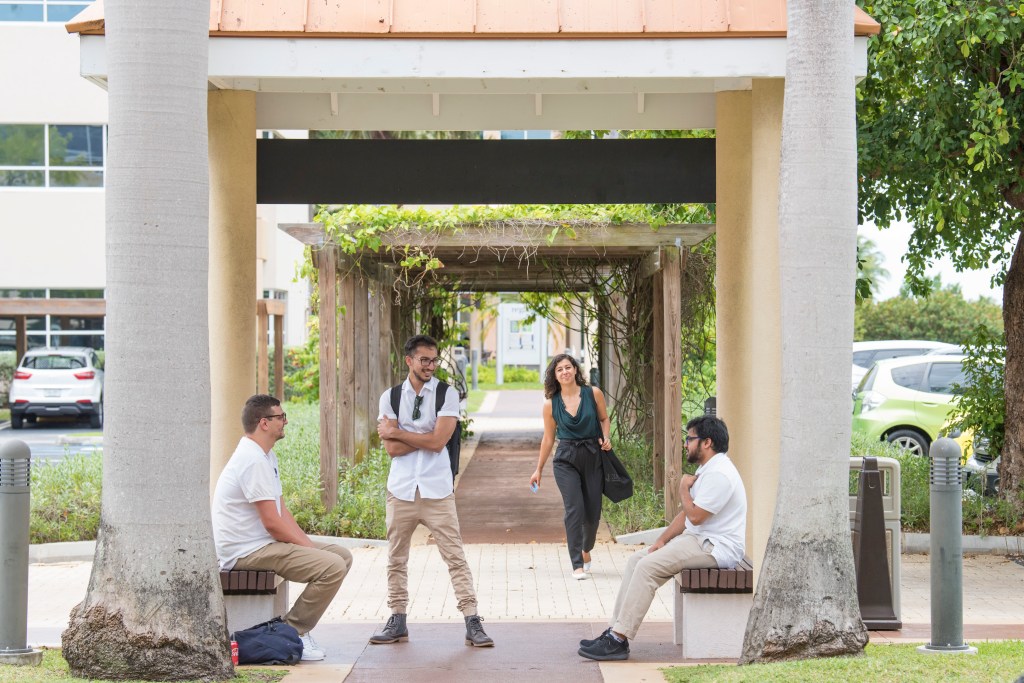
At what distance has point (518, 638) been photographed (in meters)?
7.20

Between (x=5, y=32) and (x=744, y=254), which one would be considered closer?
(x=744, y=254)

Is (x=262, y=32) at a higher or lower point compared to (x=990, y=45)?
lower

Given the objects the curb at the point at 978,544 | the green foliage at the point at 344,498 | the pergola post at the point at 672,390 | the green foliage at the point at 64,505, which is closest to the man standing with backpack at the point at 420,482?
the green foliage at the point at 344,498

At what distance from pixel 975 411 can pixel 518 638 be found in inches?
245

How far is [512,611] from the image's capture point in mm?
8273

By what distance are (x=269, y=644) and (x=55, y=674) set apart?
1153mm

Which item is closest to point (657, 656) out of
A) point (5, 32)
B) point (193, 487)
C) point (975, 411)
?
point (193, 487)

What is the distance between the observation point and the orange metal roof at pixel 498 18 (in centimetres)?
646

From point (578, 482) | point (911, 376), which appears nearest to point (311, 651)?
point (578, 482)

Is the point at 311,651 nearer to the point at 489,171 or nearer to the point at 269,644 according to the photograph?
the point at 269,644

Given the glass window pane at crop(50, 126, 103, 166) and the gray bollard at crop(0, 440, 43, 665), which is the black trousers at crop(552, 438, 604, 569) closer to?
the gray bollard at crop(0, 440, 43, 665)

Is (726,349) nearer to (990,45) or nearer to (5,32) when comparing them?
(990,45)

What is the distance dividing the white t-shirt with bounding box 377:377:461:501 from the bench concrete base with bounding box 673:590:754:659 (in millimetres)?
1521

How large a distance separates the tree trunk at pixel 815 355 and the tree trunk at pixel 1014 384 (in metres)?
6.25
